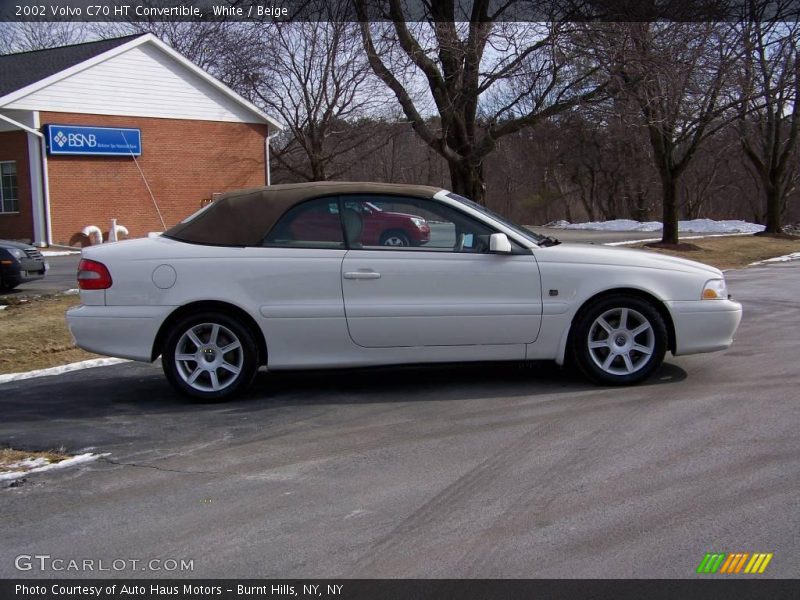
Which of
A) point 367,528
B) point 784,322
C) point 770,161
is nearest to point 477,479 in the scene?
point 367,528

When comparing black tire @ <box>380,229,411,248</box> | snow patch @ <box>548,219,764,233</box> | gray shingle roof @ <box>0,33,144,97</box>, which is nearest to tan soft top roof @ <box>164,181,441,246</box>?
black tire @ <box>380,229,411,248</box>

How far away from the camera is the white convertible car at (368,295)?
6.37 metres

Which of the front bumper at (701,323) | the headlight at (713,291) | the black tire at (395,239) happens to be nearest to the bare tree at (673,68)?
the headlight at (713,291)

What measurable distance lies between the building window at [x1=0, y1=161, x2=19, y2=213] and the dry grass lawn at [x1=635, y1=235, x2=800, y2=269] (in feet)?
63.9

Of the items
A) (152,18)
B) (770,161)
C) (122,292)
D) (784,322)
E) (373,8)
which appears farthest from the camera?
(152,18)

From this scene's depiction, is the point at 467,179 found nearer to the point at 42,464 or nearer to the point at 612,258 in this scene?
the point at 612,258

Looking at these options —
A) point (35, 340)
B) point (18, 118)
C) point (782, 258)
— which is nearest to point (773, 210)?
point (782, 258)

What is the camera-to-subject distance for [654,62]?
47.5 feet

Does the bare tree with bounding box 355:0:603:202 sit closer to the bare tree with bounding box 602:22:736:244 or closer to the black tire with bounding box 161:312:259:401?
the bare tree with bounding box 602:22:736:244

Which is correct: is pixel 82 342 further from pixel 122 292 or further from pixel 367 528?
pixel 367 528

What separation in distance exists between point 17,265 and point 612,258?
1021 cm

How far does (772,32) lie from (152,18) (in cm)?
3178

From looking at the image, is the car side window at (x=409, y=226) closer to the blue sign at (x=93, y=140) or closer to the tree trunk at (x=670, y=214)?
the tree trunk at (x=670, y=214)

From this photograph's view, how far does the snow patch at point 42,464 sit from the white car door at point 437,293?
2.12 metres
